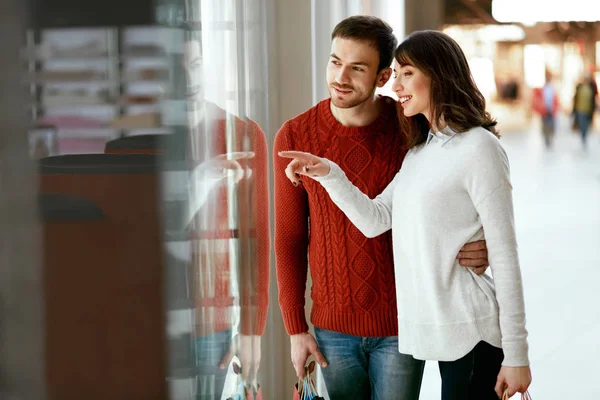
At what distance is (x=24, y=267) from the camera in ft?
2.18

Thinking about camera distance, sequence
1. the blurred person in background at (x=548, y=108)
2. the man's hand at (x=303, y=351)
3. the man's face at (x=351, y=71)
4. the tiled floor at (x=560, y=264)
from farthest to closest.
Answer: the blurred person in background at (x=548, y=108) → the tiled floor at (x=560, y=264) → the man's hand at (x=303, y=351) → the man's face at (x=351, y=71)

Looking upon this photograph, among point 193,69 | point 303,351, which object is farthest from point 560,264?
point 193,69

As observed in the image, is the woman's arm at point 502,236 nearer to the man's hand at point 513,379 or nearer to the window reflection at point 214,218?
the man's hand at point 513,379

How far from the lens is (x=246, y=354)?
1.90 metres

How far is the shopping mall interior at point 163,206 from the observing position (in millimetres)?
661

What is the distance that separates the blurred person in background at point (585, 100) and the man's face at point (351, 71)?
29.3 ft

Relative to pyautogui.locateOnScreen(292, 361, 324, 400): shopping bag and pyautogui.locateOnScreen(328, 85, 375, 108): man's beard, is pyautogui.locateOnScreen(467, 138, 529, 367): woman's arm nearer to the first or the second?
pyautogui.locateOnScreen(328, 85, 375, 108): man's beard

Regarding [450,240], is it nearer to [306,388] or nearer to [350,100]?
[350,100]

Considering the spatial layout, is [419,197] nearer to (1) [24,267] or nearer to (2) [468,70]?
(2) [468,70]

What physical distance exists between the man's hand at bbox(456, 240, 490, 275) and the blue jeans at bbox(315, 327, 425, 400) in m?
0.27

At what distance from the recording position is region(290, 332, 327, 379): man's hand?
1.65 m

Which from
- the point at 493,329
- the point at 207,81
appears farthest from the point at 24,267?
the point at 493,329

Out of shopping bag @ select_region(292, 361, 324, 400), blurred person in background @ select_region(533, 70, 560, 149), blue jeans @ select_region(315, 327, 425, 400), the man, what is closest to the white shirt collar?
the man

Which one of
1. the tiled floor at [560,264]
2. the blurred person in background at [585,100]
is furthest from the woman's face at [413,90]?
the blurred person in background at [585,100]
